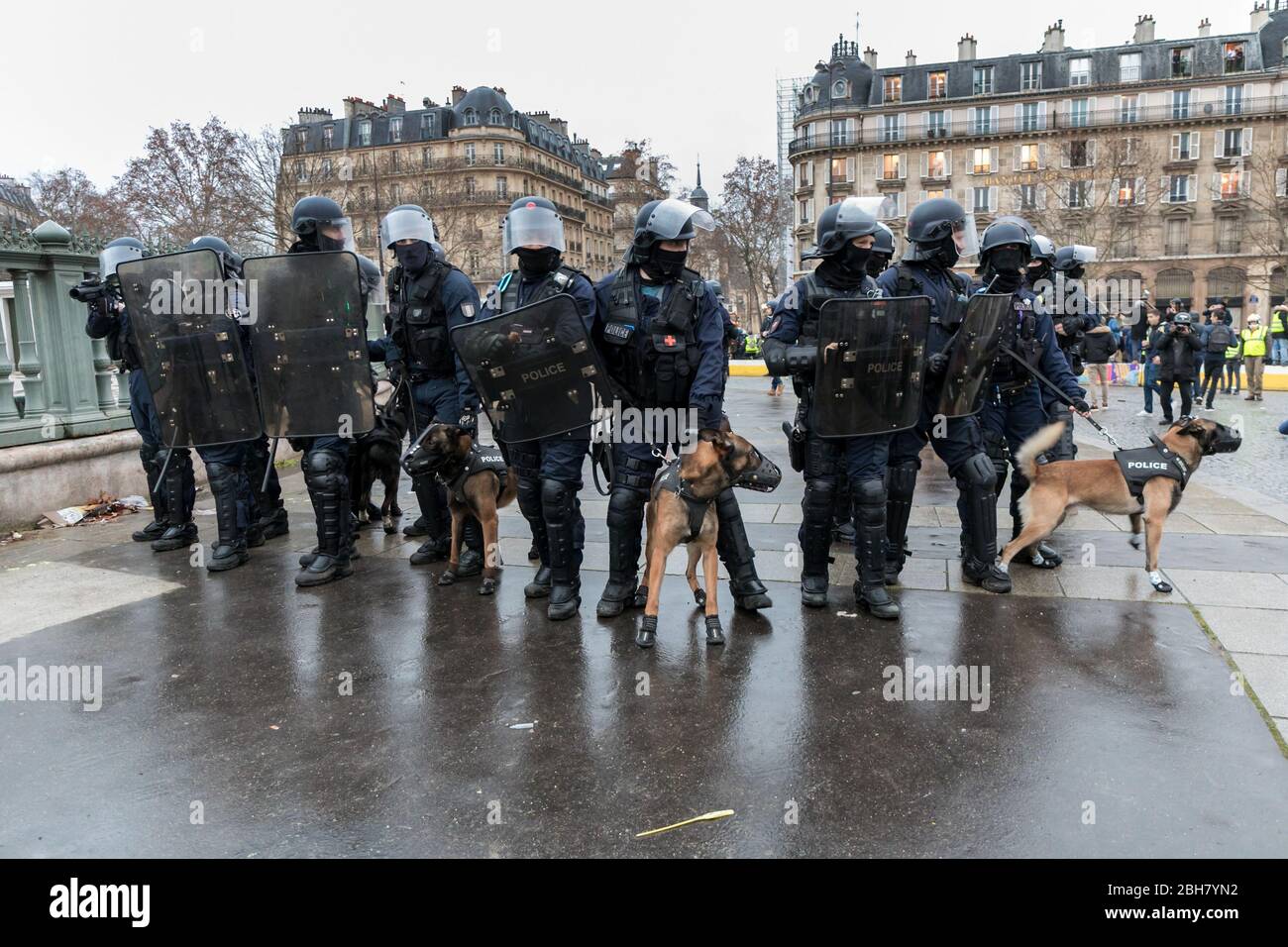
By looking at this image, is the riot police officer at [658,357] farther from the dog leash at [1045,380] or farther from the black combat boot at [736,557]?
the dog leash at [1045,380]

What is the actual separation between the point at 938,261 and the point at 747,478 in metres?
1.75

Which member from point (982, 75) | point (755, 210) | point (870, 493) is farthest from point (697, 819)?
point (982, 75)

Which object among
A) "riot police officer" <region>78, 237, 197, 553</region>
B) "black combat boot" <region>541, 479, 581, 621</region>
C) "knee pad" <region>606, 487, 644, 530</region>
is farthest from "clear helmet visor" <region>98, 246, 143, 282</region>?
"knee pad" <region>606, 487, 644, 530</region>

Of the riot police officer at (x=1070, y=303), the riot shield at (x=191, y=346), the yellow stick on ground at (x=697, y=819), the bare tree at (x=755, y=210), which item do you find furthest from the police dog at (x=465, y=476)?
the bare tree at (x=755, y=210)

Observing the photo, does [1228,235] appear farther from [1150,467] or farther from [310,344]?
[310,344]

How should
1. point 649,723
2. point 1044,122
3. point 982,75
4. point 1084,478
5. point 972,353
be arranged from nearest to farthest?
point 649,723
point 972,353
point 1084,478
point 1044,122
point 982,75

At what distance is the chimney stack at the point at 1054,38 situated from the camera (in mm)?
59938

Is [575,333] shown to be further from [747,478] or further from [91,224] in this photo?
[91,224]

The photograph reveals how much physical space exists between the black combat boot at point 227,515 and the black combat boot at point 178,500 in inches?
22.8

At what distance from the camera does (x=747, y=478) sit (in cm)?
460

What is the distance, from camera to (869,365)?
4785mm

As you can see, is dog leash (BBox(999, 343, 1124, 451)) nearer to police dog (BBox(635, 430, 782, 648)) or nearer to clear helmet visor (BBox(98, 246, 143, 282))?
police dog (BBox(635, 430, 782, 648))

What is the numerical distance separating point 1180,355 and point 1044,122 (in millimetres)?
53620
